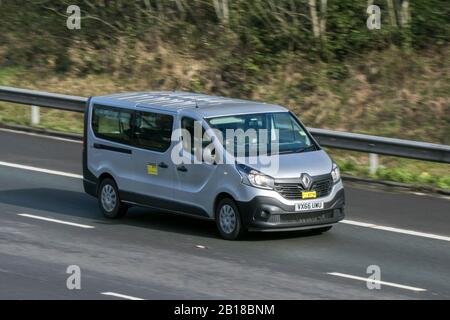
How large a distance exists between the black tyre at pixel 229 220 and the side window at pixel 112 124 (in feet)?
6.70

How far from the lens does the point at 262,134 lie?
1534 centimetres

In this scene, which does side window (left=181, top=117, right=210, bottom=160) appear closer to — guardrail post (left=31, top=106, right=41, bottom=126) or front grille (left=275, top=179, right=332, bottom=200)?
front grille (left=275, top=179, right=332, bottom=200)

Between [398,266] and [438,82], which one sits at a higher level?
[438,82]

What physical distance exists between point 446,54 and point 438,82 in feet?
3.57

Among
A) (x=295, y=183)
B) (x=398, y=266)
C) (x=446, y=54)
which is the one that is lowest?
(x=398, y=266)

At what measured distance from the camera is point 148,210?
56.7ft

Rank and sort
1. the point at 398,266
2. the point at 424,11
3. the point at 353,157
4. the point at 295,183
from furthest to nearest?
the point at 424,11
the point at 353,157
the point at 295,183
the point at 398,266

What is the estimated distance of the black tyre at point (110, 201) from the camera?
54.0 ft

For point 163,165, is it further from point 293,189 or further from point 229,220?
point 293,189

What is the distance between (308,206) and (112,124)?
3.47 metres

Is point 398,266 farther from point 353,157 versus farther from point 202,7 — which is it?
point 202,7

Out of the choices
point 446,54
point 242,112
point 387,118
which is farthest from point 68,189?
point 446,54

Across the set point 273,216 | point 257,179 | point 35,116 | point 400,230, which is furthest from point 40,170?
point 400,230

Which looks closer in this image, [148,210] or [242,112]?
[242,112]
